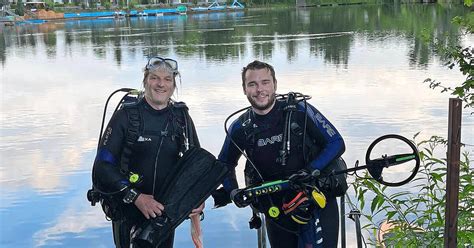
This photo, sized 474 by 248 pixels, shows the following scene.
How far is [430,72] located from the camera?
1509 centimetres

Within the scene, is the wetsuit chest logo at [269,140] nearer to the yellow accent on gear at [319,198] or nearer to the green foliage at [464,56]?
the yellow accent on gear at [319,198]

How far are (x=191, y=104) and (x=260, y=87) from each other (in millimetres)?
9554

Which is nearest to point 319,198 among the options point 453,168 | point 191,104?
point 453,168

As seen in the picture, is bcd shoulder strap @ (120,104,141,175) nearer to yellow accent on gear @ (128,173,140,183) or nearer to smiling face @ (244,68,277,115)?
yellow accent on gear @ (128,173,140,183)

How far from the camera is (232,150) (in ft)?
10.4

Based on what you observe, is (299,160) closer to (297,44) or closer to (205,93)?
(205,93)

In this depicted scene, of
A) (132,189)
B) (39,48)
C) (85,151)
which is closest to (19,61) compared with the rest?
(39,48)

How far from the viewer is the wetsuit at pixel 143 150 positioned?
2979mm

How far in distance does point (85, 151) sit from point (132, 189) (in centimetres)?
656

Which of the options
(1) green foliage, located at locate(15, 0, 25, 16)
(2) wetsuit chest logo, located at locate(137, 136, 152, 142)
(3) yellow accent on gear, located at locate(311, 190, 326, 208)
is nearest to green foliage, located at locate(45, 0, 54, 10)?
(1) green foliage, located at locate(15, 0, 25, 16)

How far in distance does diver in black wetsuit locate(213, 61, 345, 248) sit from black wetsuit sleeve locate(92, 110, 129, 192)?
0.63 metres

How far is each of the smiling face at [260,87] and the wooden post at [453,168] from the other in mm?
1102

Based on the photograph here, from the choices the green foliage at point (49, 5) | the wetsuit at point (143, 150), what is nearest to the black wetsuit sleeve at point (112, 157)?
the wetsuit at point (143, 150)

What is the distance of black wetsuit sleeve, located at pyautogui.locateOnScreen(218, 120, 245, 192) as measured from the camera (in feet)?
10.2
